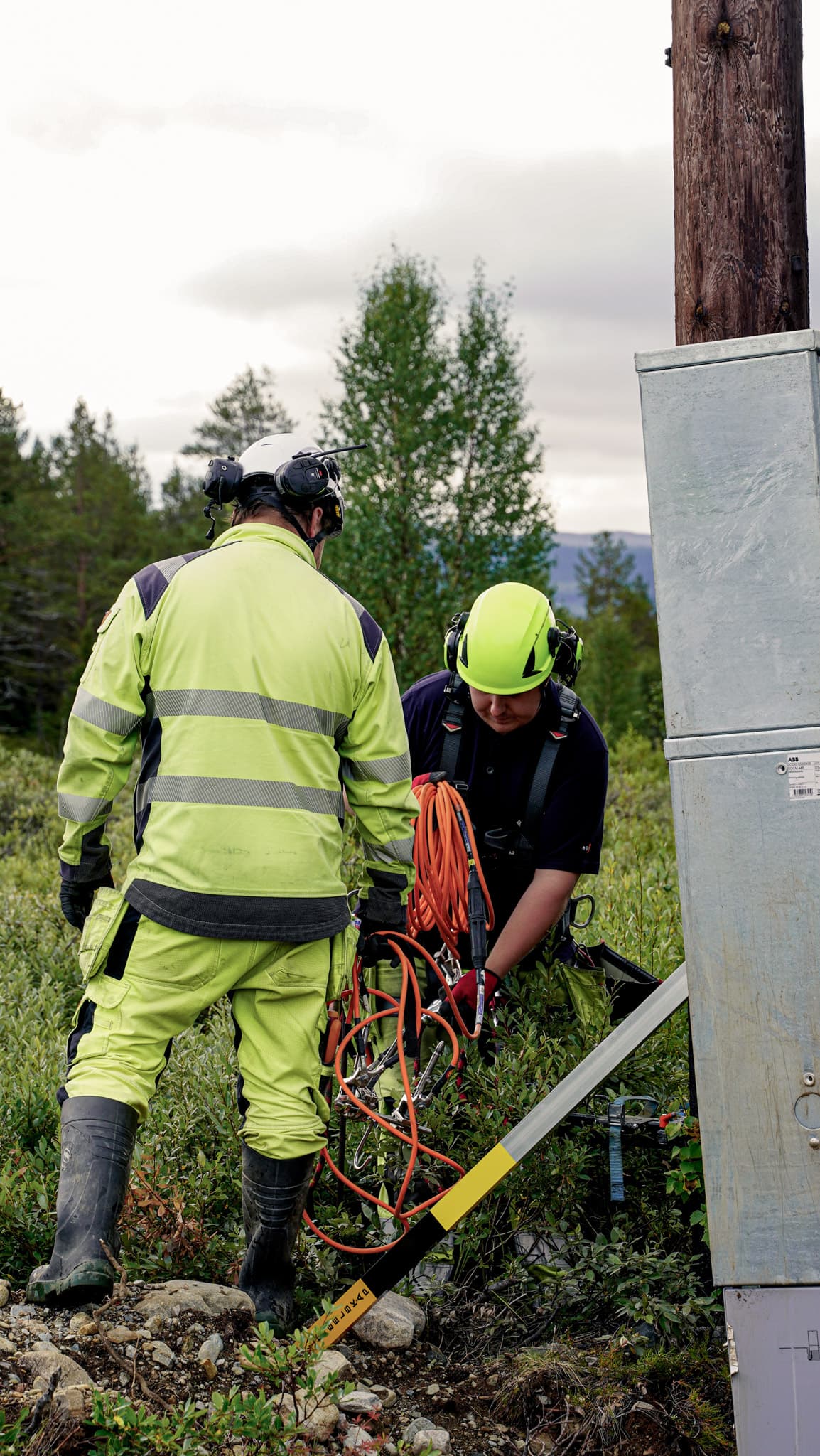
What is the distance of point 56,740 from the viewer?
44.2 meters

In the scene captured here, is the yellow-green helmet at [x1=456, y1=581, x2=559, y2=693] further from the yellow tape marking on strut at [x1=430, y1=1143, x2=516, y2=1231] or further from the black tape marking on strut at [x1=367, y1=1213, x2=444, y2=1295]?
the black tape marking on strut at [x1=367, y1=1213, x2=444, y2=1295]

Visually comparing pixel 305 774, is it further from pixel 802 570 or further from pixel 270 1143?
pixel 802 570

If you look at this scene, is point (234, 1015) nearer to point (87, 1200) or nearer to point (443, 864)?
point (87, 1200)

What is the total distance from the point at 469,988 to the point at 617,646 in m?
38.9

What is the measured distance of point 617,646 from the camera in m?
42.3

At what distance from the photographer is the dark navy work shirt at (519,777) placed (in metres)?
4.49

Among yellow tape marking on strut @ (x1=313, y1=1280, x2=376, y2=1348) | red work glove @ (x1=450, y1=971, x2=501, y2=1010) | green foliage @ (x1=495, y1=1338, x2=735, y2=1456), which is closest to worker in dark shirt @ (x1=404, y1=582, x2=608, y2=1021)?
red work glove @ (x1=450, y1=971, x2=501, y2=1010)

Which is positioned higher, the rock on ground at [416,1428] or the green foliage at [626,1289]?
the green foliage at [626,1289]

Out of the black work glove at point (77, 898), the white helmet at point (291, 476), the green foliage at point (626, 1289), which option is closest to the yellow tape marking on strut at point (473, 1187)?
the green foliage at point (626, 1289)

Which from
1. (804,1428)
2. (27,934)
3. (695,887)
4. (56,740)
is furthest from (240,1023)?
(56,740)

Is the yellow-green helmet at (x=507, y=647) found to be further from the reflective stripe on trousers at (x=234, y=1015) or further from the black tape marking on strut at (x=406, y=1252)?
the black tape marking on strut at (x=406, y=1252)

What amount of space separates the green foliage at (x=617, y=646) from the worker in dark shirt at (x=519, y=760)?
563 inches

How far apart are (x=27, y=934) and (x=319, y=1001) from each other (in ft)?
15.3

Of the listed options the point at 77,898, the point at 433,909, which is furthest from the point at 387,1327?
the point at 77,898
